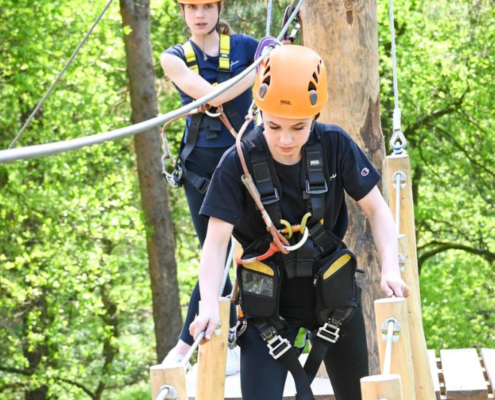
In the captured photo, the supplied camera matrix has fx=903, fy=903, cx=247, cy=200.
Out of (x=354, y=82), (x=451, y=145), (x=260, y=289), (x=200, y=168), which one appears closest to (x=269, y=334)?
(x=260, y=289)

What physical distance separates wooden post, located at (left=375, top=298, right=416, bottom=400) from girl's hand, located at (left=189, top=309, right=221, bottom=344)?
46cm

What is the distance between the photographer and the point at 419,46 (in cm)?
1395

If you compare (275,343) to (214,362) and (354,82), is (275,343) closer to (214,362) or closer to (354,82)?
(214,362)

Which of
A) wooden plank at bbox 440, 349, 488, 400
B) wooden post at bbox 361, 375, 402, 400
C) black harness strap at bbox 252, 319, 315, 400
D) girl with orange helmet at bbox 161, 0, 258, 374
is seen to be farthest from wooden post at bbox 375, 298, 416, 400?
wooden plank at bbox 440, 349, 488, 400

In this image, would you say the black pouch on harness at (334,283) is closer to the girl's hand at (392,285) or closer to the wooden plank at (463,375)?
the girl's hand at (392,285)

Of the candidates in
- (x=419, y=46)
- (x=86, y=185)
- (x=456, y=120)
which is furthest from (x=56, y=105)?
(x=456, y=120)

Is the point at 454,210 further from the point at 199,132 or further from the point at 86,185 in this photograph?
the point at 199,132

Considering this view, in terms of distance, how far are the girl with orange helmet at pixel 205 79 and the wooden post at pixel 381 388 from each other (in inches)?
75.0

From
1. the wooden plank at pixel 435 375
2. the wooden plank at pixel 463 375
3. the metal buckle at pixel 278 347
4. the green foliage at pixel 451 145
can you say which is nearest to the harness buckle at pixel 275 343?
the metal buckle at pixel 278 347

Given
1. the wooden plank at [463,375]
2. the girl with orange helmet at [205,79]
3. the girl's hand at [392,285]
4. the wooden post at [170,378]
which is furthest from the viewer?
the wooden plank at [463,375]

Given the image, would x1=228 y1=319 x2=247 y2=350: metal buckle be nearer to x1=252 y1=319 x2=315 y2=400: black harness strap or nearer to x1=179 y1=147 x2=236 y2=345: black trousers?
x1=252 y1=319 x2=315 y2=400: black harness strap

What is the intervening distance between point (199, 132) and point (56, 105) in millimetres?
8483

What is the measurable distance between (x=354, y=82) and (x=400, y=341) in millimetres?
1933

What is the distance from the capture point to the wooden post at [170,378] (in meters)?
2.10
